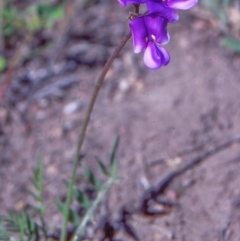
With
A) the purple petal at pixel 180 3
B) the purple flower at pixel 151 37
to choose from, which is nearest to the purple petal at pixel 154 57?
the purple flower at pixel 151 37

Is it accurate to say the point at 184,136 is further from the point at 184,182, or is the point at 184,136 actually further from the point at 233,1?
the point at 233,1

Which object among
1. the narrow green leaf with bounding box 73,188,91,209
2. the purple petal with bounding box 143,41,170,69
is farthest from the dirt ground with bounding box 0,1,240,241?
the purple petal with bounding box 143,41,170,69

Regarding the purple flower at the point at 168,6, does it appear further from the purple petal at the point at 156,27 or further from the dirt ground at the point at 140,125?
the dirt ground at the point at 140,125

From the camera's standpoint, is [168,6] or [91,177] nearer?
[168,6]

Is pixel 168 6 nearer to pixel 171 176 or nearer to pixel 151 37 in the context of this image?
pixel 151 37

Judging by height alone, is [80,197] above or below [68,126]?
below

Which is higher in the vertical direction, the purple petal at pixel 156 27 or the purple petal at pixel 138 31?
the purple petal at pixel 156 27

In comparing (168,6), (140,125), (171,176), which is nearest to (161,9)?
(168,6)
